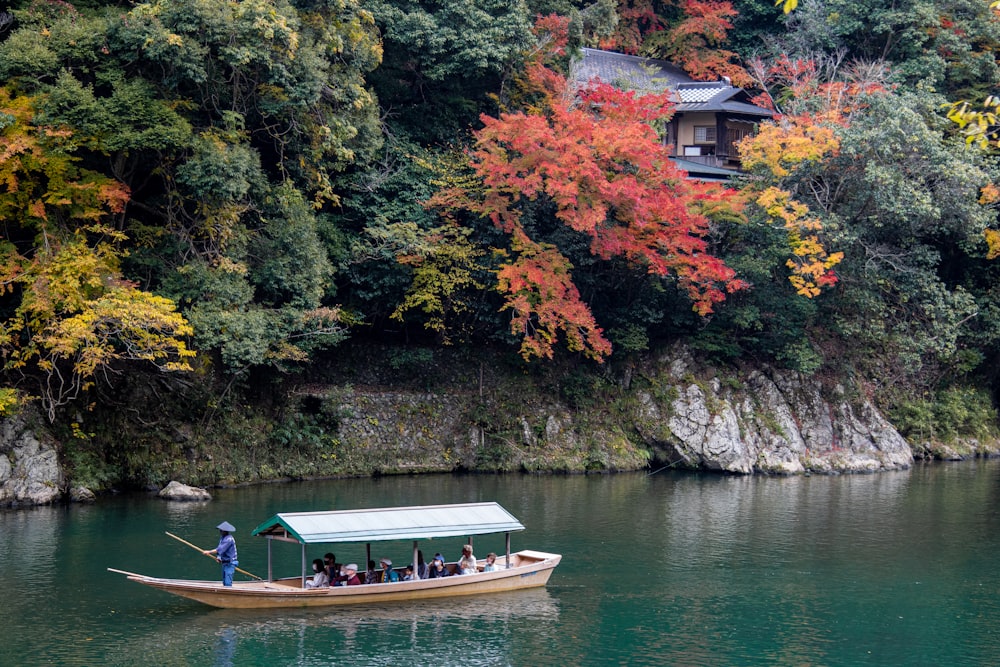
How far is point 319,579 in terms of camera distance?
21.5 metres

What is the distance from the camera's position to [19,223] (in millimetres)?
30016

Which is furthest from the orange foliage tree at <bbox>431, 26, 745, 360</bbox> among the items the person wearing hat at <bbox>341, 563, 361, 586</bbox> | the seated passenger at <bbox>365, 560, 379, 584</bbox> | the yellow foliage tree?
the person wearing hat at <bbox>341, 563, 361, 586</bbox>

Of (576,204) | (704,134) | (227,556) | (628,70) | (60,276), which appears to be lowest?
(227,556)

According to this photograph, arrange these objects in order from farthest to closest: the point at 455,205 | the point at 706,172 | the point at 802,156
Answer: the point at 706,172, the point at 802,156, the point at 455,205

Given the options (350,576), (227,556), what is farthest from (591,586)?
(227,556)

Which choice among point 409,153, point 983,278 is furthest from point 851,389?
point 409,153

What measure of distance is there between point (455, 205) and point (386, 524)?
18244 millimetres

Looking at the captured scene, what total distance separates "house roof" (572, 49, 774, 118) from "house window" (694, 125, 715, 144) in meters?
1.07

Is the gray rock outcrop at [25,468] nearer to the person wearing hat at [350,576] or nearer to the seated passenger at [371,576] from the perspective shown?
the person wearing hat at [350,576]

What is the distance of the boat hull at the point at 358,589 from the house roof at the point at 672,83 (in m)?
29.0

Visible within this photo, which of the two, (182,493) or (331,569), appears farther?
(182,493)

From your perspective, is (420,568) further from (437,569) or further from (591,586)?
(591,586)

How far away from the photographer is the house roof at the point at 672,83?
159 feet

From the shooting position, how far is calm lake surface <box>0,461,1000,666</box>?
18.9 meters
